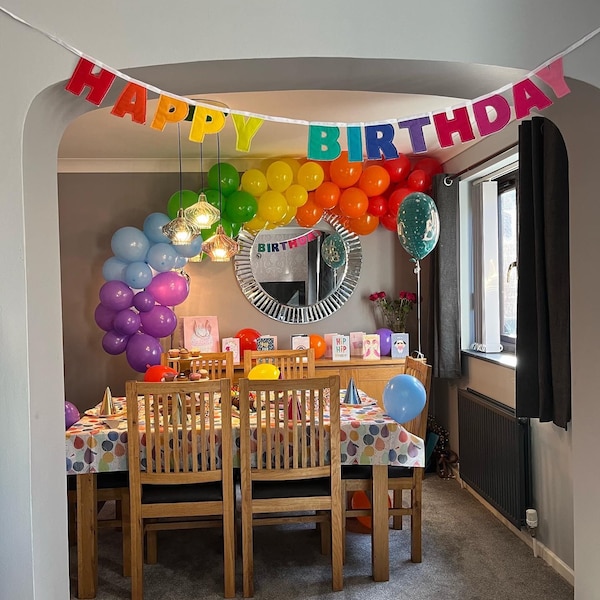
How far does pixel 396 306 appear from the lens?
16.7 ft

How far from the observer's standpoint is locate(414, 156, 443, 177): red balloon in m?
4.85

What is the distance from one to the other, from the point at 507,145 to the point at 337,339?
69.3 inches

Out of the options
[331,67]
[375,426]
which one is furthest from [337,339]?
[331,67]

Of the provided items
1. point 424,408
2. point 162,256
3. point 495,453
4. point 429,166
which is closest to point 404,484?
point 424,408

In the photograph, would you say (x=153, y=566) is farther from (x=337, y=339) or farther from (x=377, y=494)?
(x=337, y=339)

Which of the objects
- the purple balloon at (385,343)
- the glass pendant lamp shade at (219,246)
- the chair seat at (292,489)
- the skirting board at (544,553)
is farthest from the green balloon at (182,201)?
the skirting board at (544,553)

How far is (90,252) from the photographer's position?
16.3 feet

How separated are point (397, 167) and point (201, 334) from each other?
5.93ft

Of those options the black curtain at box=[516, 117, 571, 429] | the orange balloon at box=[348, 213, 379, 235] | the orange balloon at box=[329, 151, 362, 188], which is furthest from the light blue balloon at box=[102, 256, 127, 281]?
the black curtain at box=[516, 117, 571, 429]

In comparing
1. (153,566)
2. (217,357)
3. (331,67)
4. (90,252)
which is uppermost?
(331,67)

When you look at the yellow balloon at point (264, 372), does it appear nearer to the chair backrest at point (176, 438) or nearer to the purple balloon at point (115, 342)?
the chair backrest at point (176, 438)

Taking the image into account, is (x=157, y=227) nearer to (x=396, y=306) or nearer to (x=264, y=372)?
(x=264, y=372)

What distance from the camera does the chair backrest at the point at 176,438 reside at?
2.85m

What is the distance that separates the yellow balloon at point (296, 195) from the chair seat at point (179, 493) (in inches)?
83.0
